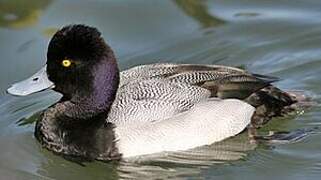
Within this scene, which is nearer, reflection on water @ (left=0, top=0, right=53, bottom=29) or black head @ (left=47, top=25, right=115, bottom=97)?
black head @ (left=47, top=25, right=115, bottom=97)

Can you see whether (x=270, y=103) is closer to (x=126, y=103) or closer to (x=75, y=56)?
(x=126, y=103)

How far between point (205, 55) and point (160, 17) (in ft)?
2.81

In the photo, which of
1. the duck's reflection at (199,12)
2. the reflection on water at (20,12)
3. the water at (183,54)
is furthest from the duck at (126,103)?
the reflection on water at (20,12)

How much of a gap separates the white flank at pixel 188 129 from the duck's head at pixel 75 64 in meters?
0.37

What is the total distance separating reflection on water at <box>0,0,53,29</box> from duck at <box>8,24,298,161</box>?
1.95m

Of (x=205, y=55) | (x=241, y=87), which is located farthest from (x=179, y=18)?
(x=241, y=87)

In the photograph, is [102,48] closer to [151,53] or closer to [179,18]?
[151,53]

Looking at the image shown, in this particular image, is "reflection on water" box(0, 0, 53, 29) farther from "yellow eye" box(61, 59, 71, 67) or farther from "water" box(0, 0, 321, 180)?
"yellow eye" box(61, 59, 71, 67)

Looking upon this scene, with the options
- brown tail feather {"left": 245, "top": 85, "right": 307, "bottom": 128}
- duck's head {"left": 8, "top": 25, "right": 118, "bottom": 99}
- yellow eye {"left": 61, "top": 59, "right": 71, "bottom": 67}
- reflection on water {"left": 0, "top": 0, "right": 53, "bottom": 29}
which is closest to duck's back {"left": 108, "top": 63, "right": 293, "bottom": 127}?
brown tail feather {"left": 245, "top": 85, "right": 307, "bottom": 128}

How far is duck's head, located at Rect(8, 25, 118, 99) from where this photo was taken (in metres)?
6.14

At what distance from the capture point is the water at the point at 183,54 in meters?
6.27

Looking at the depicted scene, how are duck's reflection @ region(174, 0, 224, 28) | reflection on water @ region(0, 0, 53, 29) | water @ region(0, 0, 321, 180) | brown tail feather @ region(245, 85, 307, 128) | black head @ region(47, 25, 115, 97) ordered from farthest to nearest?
reflection on water @ region(0, 0, 53, 29) → duck's reflection @ region(174, 0, 224, 28) → brown tail feather @ region(245, 85, 307, 128) → water @ region(0, 0, 321, 180) → black head @ region(47, 25, 115, 97)

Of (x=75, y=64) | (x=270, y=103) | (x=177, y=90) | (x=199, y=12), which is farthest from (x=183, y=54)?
(x=75, y=64)

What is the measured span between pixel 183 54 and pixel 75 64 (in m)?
1.62
